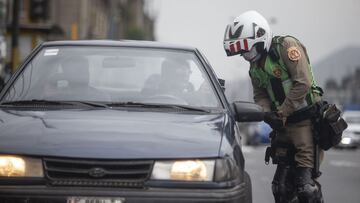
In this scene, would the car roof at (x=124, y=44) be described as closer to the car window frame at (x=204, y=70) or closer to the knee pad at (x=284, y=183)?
the car window frame at (x=204, y=70)

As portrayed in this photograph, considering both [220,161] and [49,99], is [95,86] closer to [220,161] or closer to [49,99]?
[49,99]

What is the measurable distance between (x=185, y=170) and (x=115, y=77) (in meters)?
1.35

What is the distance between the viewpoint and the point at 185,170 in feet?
15.1

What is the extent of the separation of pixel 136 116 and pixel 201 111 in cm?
51

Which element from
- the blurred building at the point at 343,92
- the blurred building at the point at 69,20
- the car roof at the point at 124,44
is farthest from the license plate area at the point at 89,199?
the blurred building at the point at 343,92

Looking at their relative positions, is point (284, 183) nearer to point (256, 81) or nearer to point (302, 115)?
point (302, 115)

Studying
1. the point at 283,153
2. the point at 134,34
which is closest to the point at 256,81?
the point at 283,153

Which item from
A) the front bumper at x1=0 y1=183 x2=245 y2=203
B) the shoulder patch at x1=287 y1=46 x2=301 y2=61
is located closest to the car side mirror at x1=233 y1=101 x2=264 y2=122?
the shoulder patch at x1=287 y1=46 x2=301 y2=61

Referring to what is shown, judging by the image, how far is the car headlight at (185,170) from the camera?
4547 millimetres

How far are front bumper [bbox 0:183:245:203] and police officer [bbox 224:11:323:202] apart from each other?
5.81 feet

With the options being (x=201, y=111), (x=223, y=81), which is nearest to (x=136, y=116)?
(x=201, y=111)

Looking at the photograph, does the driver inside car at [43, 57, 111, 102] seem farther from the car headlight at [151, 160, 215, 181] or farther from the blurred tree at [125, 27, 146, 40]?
the blurred tree at [125, 27, 146, 40]

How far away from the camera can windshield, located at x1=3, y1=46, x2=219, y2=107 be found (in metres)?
5.53

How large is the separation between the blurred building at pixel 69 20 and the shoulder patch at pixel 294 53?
20.0 metres
